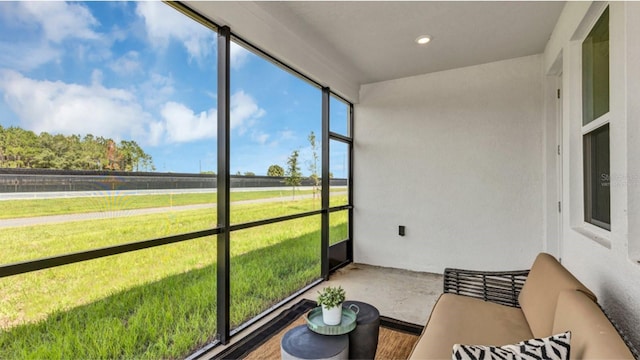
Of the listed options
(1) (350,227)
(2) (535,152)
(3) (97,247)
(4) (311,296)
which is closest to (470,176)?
(2) (535,152)

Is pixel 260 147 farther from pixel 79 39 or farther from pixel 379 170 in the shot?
pixel 379 170

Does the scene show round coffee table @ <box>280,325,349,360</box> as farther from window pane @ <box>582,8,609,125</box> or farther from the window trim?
window pane @ <box>582,8,609,125</box>

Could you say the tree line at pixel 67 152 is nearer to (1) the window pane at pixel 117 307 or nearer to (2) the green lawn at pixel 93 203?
(2) the green lawn at pixel 93 203

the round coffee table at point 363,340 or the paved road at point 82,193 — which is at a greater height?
the paved road at point 82,193

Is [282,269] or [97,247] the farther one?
[282,269]

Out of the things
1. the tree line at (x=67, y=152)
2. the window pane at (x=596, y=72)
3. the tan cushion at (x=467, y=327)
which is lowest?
the tan cushion at (x=467, y=327)

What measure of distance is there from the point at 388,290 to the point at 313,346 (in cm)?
207

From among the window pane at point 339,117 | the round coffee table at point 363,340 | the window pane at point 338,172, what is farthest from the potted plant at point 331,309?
the window pane at point 339,117

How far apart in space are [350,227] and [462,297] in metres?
2.55

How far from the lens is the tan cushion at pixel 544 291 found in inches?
56.2

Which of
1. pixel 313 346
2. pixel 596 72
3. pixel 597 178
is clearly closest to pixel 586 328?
pixel 313 346

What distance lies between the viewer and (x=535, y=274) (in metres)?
1.80

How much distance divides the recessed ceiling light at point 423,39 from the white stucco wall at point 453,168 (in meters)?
0.96

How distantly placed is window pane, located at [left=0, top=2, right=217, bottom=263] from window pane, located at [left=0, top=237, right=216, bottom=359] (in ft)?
0.47
